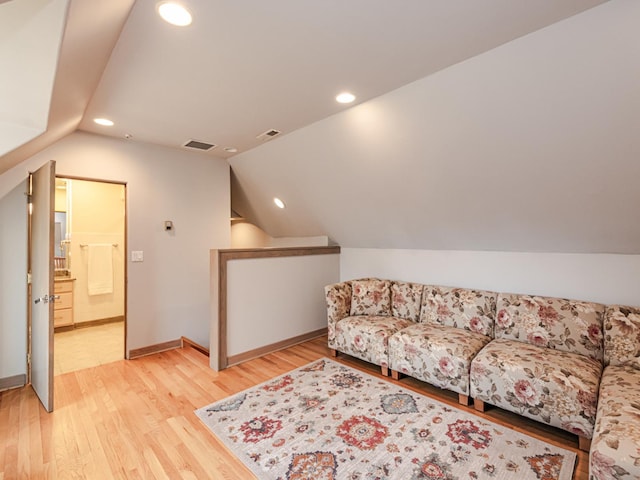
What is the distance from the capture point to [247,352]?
3.45 metres

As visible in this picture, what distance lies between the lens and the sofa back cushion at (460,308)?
300 cm

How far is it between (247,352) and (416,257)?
2267mm

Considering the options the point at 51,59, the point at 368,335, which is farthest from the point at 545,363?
the point at 51,59

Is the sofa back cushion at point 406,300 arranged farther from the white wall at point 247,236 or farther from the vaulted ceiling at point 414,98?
the white wall at point 247,236

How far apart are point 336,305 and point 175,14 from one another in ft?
9.54

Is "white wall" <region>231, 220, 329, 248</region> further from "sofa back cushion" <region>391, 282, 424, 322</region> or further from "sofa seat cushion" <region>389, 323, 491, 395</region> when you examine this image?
"sofa seat cushion" <region>389, 323, 491, 395</region>

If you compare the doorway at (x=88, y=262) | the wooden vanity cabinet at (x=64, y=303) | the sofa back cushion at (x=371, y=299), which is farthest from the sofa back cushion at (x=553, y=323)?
the wooden vanity cabinet at (x=64, y=303)

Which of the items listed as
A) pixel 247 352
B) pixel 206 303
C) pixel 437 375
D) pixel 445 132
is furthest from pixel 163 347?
pixel 445 132

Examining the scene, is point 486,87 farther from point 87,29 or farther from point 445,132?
point 87,29

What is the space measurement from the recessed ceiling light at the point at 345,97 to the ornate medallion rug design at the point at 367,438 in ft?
8.06

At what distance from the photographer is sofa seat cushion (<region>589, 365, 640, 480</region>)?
1.34 metres

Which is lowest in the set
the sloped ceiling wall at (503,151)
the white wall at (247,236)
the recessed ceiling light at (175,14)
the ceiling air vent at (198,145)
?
the white wall at (247,236)

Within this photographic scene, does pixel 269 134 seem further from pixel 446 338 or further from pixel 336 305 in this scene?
pixel 446 338

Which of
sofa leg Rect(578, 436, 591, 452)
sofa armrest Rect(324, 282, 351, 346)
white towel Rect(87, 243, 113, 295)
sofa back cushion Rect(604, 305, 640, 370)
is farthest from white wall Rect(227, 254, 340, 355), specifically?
white towel Rect(87, 243, 113, 295)
